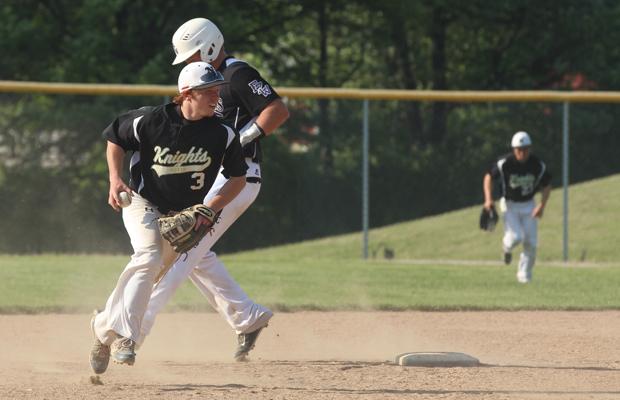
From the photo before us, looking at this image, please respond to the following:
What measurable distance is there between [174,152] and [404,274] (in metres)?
7.68

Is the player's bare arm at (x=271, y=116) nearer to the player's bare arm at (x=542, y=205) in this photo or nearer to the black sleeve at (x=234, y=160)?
the black sleeve at (x=234, y=160)

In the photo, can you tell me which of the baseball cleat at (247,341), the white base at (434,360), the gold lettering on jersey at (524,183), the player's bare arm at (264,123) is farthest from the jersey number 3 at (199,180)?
the gold lettering on jersey at (524,183)

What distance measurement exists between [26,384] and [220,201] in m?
1.32

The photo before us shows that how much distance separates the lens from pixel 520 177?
1280cm

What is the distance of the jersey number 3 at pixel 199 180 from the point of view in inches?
235

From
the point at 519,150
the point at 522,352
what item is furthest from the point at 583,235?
the point at 522,352

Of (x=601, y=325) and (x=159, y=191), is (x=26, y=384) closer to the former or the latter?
(x=159, y=191)

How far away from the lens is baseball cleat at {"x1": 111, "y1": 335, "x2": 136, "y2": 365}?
579 centimetres

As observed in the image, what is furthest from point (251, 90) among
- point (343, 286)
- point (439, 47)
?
point (439, 47)

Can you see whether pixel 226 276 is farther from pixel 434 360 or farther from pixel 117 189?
pixel 434 360

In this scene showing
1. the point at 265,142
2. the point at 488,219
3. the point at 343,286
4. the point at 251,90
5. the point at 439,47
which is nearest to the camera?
the point at 251,90

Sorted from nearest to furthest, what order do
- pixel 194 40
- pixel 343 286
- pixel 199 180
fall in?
pixel 199 180
pixel 194 40
pixel 343 286

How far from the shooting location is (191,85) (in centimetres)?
579

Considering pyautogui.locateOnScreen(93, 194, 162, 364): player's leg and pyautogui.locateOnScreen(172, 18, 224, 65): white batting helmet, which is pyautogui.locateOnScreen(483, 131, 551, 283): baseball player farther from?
pyautogui.locateOnScreen(93, 194, 162, 364): player's leg
